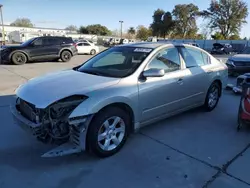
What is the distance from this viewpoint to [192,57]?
15.3ft

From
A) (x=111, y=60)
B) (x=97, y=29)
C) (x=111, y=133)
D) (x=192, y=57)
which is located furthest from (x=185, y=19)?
(x=111, y=133)

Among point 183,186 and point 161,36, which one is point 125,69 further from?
point 161,36

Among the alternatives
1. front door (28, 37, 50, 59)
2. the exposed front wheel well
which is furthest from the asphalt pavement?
front door (28, 37, 50, 59)

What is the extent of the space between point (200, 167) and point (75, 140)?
163cm

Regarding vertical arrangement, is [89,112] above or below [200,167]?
above

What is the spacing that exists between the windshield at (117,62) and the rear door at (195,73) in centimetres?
92

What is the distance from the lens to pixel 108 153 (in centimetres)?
325

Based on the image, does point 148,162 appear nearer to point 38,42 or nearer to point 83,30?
point 38,42

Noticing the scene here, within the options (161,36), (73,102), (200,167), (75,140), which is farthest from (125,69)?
(161,36)

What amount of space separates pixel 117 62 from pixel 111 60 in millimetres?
209

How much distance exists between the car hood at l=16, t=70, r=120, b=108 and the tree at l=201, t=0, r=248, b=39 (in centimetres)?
5450

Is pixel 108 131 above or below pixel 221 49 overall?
below

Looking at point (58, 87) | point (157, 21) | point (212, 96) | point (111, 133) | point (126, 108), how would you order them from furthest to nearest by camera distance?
point (157, 21), point (212, 96), point (126, 108), point (111, 133), point (58, 87)

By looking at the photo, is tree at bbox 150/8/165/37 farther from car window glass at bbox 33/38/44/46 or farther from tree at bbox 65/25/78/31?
car window glass at bbox 33/38/44/46
